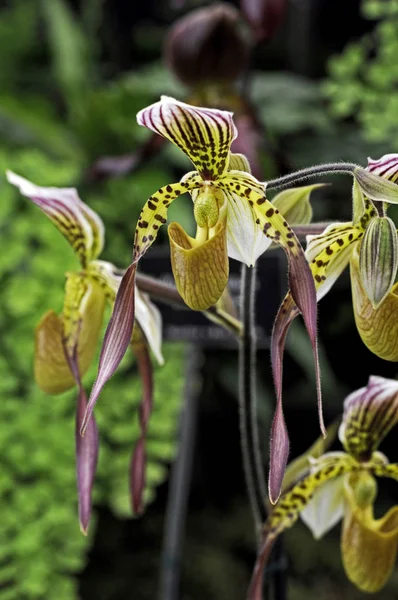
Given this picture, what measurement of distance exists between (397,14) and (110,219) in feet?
1.73

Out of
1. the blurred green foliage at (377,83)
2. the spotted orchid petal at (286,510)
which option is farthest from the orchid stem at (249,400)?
the blurred green foliage at (377,83)

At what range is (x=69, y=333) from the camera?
0.50m

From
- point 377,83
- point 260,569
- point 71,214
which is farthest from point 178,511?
point 377,83

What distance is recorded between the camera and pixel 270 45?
161cm

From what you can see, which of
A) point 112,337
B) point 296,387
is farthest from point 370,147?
point 112,337

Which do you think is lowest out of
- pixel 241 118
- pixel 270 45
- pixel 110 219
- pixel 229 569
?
pixel 229 569

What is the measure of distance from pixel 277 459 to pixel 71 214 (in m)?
0.23

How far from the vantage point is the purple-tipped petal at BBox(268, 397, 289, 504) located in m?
0.36

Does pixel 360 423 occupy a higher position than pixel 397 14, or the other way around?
pixel 397 14

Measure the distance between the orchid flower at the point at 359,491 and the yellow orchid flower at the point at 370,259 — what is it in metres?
0.09

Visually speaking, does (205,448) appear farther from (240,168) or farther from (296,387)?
(240,168)

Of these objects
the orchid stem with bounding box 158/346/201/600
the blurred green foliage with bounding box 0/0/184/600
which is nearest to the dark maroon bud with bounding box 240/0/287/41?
the blurred green foliage with bounding box 0/0/184/600

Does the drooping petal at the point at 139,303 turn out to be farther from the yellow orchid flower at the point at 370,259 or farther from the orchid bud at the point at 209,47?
the orchid bud at the point at 209,47

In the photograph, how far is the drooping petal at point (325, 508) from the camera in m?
0.53
